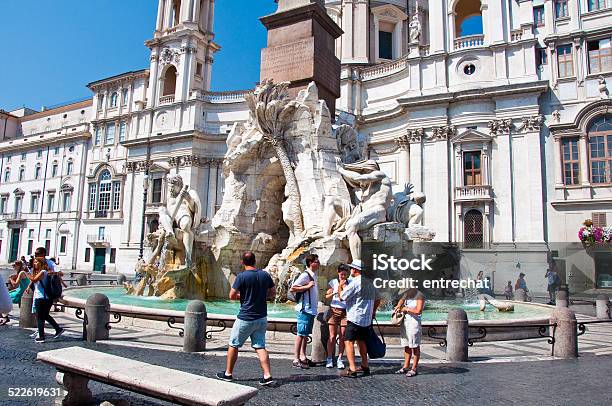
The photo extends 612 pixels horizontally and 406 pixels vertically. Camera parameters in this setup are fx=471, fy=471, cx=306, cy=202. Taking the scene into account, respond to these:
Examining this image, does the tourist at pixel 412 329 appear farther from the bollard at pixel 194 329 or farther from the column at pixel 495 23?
the column at pixel 495 23

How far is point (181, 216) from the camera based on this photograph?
43.0 ft

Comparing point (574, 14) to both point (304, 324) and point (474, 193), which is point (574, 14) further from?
point (304, 324)

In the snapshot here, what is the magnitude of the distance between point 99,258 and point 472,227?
1409 inches

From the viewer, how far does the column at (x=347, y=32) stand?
137 feet

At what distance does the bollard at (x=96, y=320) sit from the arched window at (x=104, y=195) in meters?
42.4

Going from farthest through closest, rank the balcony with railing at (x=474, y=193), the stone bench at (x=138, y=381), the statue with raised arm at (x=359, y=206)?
1. the balcony with railing at (x=474, y=193)
2. the statue with raised arm at (x=359, y=206)
3. the stone bench at (x=138, y=381)

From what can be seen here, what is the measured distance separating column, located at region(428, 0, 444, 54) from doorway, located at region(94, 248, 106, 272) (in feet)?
118

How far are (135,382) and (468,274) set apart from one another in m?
8.36

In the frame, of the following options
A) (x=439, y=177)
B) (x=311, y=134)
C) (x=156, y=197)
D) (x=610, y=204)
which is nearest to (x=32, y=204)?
(x=156, y=197)

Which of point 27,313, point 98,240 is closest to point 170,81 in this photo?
point 98,240

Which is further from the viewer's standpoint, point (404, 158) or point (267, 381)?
point (404, 158)

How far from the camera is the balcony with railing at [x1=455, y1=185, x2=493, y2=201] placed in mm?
30531

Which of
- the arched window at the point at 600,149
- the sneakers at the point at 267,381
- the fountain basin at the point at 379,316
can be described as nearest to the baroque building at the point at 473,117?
the arched window at the point at 600,149

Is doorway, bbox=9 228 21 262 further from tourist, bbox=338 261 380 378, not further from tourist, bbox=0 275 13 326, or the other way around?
tourist, bbox=0 275 13 326
